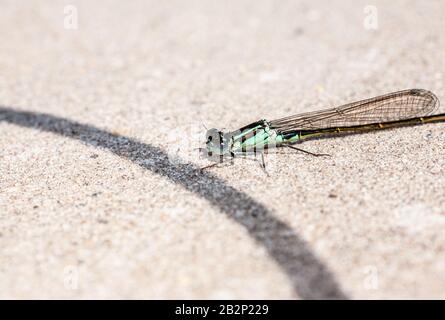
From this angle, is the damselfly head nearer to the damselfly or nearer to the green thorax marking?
the green thorax marking

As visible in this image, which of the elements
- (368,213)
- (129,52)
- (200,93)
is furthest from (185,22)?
(368,213)

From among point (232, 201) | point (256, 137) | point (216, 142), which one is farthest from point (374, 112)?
point (232, 201)

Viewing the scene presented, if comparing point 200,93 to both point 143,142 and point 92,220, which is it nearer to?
point 143,142

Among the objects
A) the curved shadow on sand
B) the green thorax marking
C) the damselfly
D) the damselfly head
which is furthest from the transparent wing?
the curved shadow on sand

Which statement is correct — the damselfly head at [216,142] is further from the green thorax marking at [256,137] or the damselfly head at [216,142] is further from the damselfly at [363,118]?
the damselfly at [363,118]

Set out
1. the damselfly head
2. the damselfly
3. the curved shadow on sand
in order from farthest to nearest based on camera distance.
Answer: the damselfly < the damselfly head < the curved shadow on sand

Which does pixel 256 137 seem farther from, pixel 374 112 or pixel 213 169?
pixel 374 112
